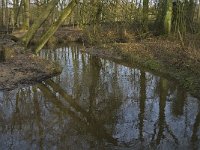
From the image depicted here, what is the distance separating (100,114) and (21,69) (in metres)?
6.05

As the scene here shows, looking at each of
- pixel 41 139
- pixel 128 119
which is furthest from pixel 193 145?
pixel 41 139

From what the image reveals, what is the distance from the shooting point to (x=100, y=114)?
1035 cm

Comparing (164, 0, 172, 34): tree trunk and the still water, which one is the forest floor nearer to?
the still water

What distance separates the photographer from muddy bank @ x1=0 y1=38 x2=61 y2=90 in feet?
44.3

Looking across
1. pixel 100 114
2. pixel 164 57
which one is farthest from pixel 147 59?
pixel 100 114

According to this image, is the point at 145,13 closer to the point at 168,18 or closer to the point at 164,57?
the point at 168,18

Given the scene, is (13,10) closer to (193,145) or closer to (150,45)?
(150,45)

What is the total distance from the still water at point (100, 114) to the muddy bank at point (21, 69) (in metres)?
0.51

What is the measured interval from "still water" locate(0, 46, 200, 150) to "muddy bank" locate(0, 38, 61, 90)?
0.51 meters

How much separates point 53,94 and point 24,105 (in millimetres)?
1684

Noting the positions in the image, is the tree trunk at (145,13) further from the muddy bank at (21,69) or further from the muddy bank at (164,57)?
the muddy bank at (21,69)

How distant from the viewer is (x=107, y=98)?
40.0 feet

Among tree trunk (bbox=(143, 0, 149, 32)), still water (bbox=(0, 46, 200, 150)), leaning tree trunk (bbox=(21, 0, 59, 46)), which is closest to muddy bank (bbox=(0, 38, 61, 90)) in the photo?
still water (bbox=(0, 46, 200, 150))

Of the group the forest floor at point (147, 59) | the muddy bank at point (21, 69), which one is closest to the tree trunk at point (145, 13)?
the forest floor at point (147, 59)
